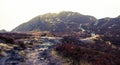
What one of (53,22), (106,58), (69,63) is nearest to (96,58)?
(106,58)

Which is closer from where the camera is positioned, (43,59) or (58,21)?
(43,59)

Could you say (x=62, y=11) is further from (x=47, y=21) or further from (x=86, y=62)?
(x=86, y=62)

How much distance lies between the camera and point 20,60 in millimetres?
24016

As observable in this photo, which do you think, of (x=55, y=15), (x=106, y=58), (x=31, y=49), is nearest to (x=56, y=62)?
(x=106, y=58)

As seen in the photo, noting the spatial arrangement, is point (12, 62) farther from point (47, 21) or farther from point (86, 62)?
point (47, 21)

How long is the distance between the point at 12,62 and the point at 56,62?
13.0 feet

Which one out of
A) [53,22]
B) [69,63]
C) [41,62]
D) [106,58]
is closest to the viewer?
[69,63]

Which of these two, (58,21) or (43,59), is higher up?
(58,21)

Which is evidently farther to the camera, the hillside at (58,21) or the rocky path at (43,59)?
the hillside at (58,21)

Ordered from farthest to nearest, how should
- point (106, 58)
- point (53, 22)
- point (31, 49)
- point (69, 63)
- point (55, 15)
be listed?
point (55, 15) < point (53, 22) < point (31, 49) < point (106, 58) < point (69, 63)

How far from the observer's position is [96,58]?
24.0 meters

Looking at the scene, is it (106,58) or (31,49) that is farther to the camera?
(31,49)

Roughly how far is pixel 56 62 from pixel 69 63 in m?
1.39

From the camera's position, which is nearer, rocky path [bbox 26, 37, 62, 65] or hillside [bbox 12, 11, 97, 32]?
rocky path [bbox 26, 37, 62, 65]
